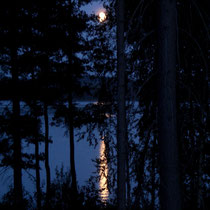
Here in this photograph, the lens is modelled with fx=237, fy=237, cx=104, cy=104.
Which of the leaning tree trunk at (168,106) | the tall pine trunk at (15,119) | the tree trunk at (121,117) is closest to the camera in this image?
the leaning tree trunk at (168,106)

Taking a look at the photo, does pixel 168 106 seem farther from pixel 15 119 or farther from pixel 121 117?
pixel 15 119

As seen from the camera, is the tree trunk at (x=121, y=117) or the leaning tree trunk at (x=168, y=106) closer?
the leaning tree trunk at (x=168, y=106)

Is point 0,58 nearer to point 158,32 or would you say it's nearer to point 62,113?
point 62,113

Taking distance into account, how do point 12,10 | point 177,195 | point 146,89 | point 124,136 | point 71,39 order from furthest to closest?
point 71,39
point 12,10
point 146,89
point 124,136
point 177,195

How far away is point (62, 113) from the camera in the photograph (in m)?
13.6

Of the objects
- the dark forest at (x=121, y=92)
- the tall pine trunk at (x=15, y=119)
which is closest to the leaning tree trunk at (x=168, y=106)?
the dark forest at (x=121, y=92)

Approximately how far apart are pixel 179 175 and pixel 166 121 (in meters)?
0.62

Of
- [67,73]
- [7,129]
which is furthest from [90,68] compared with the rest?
[7,129]

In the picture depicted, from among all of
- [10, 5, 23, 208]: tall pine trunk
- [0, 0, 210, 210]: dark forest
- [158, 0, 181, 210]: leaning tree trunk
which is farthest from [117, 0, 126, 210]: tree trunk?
[10, 5, 23, 208]: tall pine trunk

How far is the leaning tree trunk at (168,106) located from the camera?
2605 millimetres

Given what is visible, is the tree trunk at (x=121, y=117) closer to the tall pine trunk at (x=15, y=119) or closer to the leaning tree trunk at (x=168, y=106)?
the leaning tree trunk at (x=168, y=106)

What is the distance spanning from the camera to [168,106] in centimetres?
264

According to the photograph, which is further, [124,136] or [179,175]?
[124,136]

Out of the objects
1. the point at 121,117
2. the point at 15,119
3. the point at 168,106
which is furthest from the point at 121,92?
the point at 15,119
